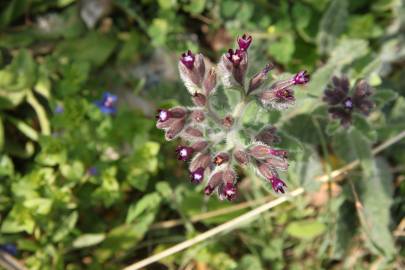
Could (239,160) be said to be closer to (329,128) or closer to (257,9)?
(329,128)

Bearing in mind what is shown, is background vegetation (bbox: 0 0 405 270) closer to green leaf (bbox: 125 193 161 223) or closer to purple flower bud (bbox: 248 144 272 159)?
green leaf (bbox: 125 193 161 223)

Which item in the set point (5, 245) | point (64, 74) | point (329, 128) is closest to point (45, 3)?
point (64, 74)

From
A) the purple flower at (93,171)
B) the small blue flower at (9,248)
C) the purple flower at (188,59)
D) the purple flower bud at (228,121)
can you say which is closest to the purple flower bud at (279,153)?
the purple flower bud at (228,121)

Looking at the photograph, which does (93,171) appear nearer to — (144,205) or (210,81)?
(144,205)

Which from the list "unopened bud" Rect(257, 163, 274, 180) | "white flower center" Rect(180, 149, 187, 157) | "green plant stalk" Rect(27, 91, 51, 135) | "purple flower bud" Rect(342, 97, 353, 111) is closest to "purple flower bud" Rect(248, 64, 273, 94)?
"unopened bud" Rect(257, 163, 274, 180)

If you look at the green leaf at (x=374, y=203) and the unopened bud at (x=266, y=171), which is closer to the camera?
the unopened bud at (x=266, y=171)

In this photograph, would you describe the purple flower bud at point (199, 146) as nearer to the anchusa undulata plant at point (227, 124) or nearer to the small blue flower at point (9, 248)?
the anchusa undulata plant at point (227, 124)
